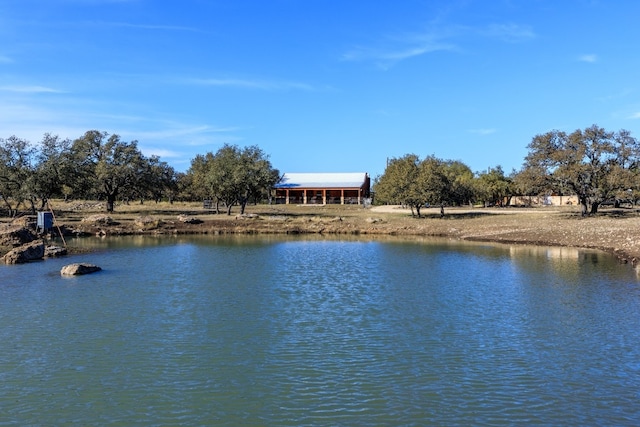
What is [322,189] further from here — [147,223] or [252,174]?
[147,223]

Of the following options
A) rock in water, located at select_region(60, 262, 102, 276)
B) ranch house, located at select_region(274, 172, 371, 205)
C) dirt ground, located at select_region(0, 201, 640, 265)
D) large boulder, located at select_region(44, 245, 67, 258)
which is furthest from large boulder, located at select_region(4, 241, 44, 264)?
ranch house, located at select_region(274, 172, 371, 205)

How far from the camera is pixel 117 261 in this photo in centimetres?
3897

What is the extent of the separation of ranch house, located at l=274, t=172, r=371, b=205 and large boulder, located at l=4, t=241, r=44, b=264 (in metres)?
77.3

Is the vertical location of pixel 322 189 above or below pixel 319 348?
above

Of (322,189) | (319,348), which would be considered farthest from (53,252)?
(322,189)

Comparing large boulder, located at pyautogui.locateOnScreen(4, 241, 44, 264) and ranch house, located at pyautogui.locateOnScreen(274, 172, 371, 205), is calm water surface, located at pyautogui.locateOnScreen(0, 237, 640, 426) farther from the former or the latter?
ranch house, located at pyautogui.locateOnScreen(274, 172, 371, 205)

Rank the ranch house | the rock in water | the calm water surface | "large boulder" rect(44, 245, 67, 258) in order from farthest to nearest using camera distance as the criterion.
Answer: the ranch house < "large boulder" rect(44, 245, 67, 258) < the rock in water < the calm water surface

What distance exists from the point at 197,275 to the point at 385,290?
11939 millimetres

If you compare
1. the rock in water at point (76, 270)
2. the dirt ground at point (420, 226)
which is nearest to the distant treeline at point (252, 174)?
the dirt ground at point (420, 226)

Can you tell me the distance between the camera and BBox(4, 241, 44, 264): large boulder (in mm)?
36312

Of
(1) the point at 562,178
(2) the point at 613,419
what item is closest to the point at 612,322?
(2) the point at 613,419

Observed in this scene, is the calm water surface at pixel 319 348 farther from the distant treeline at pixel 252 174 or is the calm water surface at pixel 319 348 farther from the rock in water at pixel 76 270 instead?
the distant treeline at pixel 252 174

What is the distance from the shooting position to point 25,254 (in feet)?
123

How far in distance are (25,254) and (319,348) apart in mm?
29149
